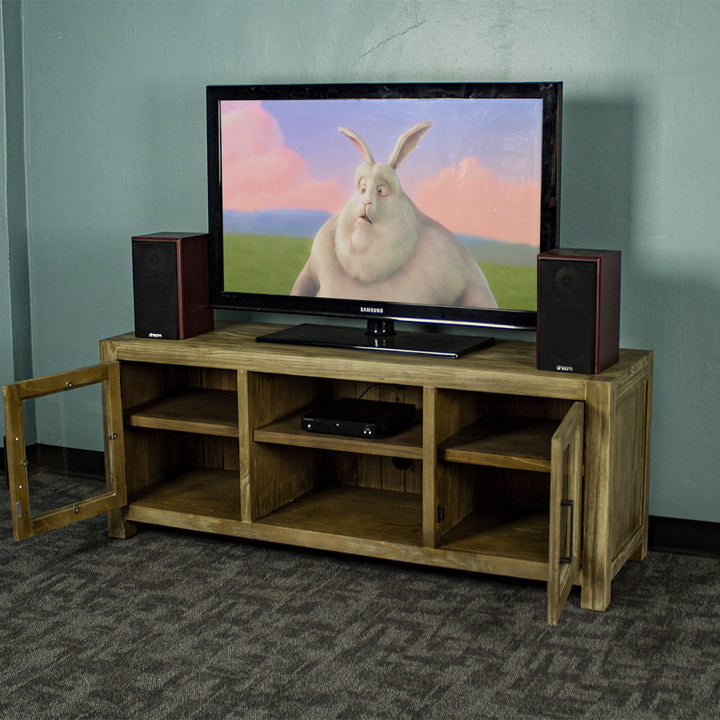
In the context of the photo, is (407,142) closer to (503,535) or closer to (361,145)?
(361,145)

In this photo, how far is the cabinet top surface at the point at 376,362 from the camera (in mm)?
2596

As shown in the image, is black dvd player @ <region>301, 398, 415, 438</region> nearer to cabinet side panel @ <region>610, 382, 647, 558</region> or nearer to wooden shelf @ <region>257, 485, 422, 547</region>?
wooden shelf @ <region>257, 485, 422, 547</region>

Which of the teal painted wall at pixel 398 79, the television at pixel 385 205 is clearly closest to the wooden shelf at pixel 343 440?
the television at pixel 385 205

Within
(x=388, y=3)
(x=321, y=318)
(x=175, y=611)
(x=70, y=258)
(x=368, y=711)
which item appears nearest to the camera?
(x=368, y=711)

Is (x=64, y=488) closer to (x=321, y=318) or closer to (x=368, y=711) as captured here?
(x=321, y=318)

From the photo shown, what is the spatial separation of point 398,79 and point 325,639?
5.33 ft

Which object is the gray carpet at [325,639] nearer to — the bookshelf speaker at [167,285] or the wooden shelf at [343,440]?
the wooden shelf at [343,440]

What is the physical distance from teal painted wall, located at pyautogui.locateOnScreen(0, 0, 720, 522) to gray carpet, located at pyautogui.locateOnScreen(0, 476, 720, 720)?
0.59 m

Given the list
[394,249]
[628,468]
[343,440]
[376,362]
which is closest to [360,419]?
[343,440]

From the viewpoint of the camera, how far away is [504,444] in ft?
8.97

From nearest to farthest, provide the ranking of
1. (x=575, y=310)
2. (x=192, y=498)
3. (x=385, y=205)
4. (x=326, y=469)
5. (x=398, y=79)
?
(x=575, y=310), (x=385, y=205), (x=398, y=79), (x=192, y=498), (x=326, y=469)

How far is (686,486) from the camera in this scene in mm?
2967

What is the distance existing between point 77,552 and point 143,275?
82cm

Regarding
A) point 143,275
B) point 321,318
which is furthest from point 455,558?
point 143,275
